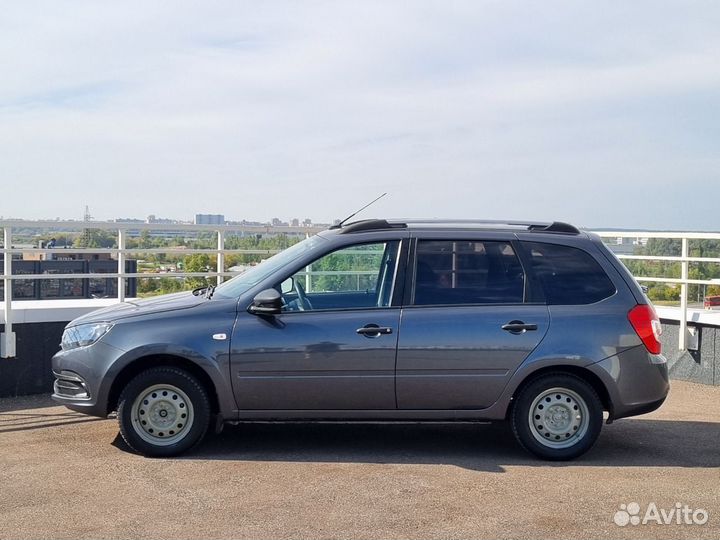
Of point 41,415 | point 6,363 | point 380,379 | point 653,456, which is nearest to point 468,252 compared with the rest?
point 380,379

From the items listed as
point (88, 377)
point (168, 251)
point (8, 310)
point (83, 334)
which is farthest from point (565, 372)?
point (8, 310)

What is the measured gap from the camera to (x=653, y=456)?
24.1 ft

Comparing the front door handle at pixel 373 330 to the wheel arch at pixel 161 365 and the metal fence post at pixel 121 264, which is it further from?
the metal fence post at pixel 121 264

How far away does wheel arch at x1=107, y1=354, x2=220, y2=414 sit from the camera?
7.09 meters

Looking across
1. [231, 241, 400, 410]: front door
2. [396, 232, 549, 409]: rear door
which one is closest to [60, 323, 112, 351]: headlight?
[231, 241, 400, 410]: front door

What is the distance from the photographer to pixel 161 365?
7125 mm

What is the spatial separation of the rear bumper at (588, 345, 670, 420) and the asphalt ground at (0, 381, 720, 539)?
0.44 meters

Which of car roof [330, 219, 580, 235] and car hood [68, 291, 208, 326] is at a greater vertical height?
car roof [330, 219, 580, 235]

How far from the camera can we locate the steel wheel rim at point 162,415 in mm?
7047

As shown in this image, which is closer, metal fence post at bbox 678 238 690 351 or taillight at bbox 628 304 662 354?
taillight at bbox 628 304 662 354

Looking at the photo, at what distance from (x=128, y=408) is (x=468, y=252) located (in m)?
2.92

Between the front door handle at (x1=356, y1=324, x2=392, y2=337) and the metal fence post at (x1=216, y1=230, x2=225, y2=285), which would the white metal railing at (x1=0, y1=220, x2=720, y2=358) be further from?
the front door handle at (x1=356, y1=324, x2=392, y2=337)

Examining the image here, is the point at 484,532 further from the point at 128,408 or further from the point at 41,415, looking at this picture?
the point at 41,415

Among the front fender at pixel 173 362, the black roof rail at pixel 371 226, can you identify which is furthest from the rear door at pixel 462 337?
the front fender at pixel 173 362
